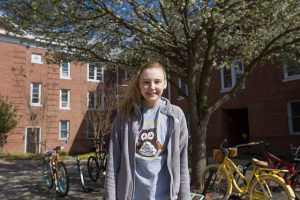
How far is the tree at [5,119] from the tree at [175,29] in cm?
1803

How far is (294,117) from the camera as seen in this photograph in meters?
17.8

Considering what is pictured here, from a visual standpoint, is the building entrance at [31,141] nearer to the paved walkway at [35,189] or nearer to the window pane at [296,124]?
the paved walkway at [35,189]

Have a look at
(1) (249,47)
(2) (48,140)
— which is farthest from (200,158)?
(2) (48,140)

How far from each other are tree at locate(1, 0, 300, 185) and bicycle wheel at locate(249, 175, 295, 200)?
2.37m

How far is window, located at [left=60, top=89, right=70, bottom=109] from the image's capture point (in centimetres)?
3003

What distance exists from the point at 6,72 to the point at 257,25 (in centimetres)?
2362

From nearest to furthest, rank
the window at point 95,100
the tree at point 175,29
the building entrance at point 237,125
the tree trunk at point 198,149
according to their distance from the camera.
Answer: the tree at point 175,29 < the tree trunk at point 198,149 < the building entrance at point 237,125 < the window at point 95,100

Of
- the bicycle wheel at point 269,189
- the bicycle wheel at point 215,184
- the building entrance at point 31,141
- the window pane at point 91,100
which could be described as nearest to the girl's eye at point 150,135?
the bicycle wheel at point 269,189

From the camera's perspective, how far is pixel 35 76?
2877 cm

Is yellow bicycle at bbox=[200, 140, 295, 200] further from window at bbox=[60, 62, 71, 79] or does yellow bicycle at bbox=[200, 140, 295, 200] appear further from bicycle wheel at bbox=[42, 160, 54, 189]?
window at bbox=[60, 62, 71, 79]

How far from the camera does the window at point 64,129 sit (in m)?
29.6

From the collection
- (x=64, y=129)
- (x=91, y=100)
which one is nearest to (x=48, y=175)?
(x=64, y=129)

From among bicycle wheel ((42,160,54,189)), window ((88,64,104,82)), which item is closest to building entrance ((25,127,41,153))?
window ((88,64,104,82))

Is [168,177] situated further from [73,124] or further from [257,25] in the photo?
[73,124]
